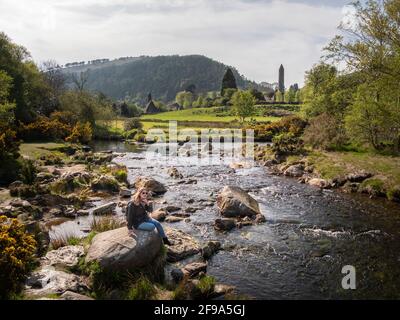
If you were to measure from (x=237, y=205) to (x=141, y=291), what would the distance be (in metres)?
10.8

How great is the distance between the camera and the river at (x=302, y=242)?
13352 millimetres

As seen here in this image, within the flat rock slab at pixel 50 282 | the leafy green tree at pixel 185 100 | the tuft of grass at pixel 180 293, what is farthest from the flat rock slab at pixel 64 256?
the leafy green tree at pixel 185 100

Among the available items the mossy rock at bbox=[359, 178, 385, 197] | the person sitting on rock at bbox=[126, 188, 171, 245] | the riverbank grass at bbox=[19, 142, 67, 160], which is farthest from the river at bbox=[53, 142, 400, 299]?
the riverbank grass at bbox=[19, 142, 67, 160]

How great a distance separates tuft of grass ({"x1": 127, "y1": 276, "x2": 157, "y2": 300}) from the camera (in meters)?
11.6

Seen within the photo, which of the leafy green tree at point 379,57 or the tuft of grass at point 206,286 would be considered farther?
the leafy green tree at point 379,57

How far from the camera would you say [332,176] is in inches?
1212

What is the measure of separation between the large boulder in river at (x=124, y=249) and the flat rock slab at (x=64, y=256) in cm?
67

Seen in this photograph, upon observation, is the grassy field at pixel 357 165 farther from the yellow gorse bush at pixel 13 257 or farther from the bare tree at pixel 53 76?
the bare tree at pixel 53 76

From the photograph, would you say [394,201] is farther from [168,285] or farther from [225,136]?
[225,136]

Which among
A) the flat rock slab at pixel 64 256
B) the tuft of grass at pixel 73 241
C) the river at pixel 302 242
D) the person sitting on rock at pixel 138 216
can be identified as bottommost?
the river at pixel 302 242

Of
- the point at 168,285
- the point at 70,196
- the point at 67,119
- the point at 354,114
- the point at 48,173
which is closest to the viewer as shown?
the point at 168,285

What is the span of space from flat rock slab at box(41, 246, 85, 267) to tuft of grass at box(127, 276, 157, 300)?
291cm

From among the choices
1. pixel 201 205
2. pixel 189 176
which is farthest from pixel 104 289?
pixel 189 176
